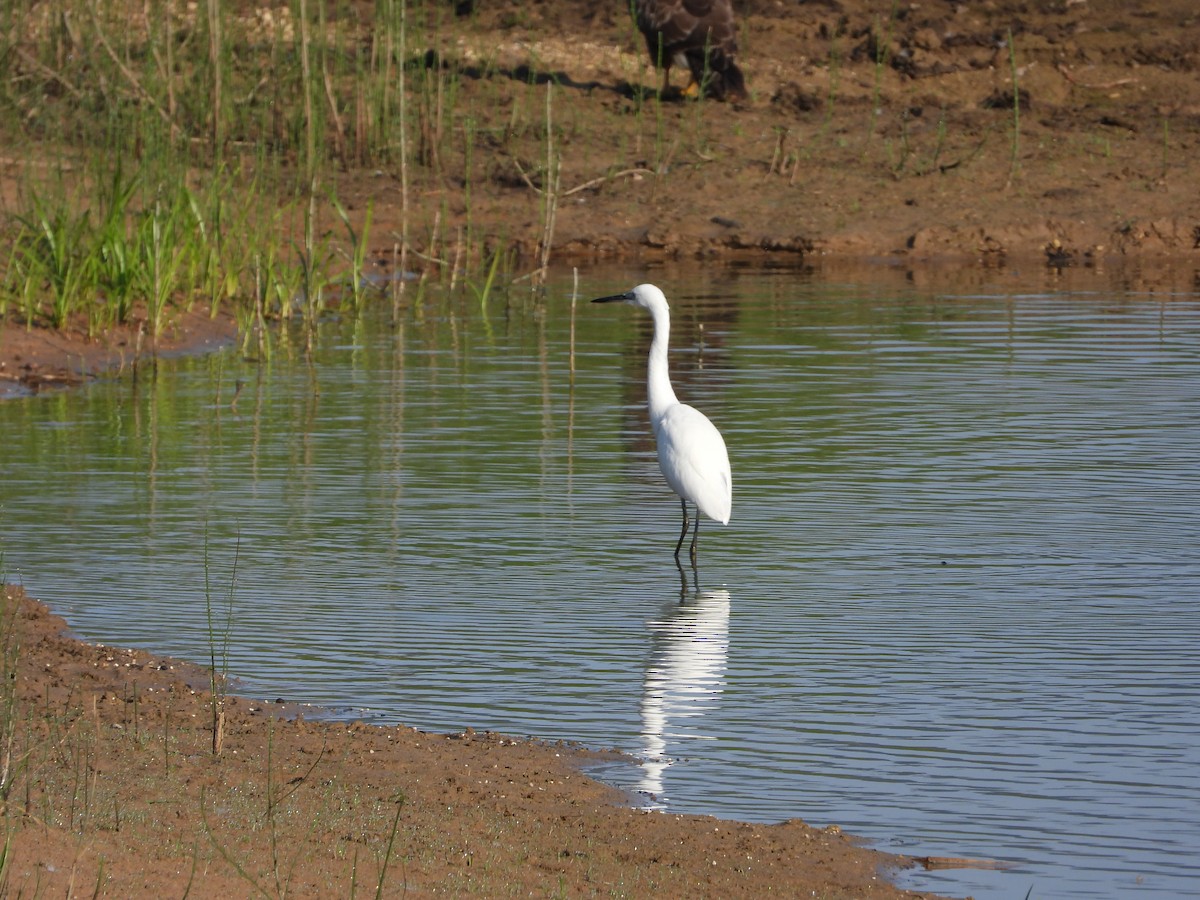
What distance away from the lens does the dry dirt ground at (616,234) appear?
15.1 ft

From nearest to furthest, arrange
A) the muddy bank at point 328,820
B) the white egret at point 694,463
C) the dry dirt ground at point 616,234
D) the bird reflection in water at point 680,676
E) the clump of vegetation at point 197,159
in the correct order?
the muddy bank at point 328,820 < the dry dirt ground at point 616,234 < the bird reflection in water at point 680,676 < the white egret at point 694,463 < the clump of vegetation at point 197,159

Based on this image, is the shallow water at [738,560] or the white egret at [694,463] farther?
the white egret at [694,463]

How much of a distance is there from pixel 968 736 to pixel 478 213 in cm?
1442

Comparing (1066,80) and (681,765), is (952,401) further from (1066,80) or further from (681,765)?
(1066,80)

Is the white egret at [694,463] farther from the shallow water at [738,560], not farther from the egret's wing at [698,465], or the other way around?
the shallow water at [738,560]

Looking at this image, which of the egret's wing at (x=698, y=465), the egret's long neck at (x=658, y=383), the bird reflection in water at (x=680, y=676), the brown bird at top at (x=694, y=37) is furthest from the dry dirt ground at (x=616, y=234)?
the egret's long neck at (x=658, y=383)

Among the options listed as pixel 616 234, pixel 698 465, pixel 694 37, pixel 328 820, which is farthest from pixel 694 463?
pixel 694 37

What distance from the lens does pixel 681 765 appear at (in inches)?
225

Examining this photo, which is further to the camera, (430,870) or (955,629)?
(955,629)

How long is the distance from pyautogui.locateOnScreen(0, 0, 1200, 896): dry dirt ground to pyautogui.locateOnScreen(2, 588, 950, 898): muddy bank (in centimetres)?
1

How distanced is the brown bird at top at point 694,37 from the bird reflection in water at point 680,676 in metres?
13.8

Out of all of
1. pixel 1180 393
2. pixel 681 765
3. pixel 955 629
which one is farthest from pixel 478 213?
pixel 681 765

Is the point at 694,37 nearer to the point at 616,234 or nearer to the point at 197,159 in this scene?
the point at 616,234

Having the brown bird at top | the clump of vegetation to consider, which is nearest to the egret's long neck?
the clump of vegetation
